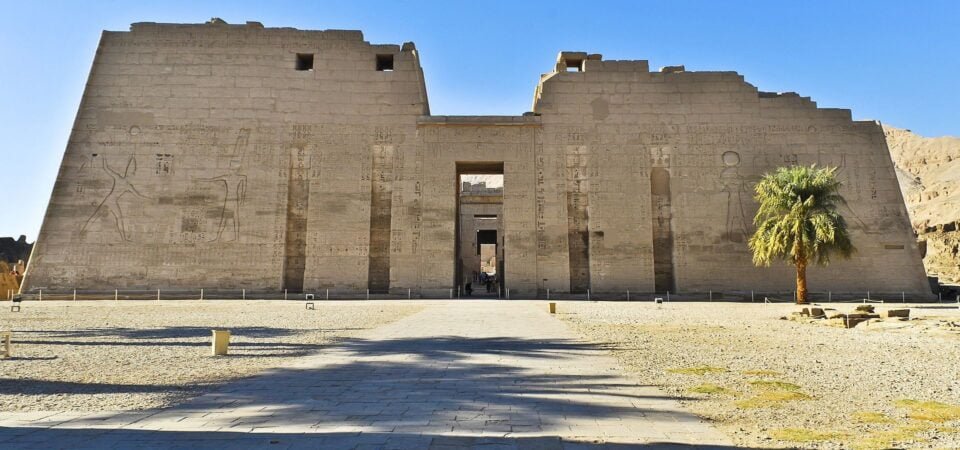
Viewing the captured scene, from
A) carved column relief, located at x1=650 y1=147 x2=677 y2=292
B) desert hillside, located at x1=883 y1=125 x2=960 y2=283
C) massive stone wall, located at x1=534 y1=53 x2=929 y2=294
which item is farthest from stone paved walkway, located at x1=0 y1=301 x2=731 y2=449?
desert hillside, located at x1=883 y1=125 x2=960 y2=283

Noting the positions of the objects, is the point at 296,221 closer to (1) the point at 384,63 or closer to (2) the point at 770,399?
(1) the point at 384,63

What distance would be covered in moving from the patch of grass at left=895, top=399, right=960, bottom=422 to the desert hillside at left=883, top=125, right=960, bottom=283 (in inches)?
1741

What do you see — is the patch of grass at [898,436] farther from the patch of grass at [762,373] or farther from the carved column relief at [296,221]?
the carved column relief at [296,221]

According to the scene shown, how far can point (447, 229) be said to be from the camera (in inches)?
1058

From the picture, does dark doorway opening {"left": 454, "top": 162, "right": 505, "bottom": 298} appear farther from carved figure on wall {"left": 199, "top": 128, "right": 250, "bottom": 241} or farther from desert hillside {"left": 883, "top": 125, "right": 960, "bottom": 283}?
desert hillside {"left": 883, "top": 125, "right": 960, "bottom": 283}

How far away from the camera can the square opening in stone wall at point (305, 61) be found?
28.7m

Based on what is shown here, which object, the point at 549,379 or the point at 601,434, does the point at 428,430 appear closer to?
the point at 601,434

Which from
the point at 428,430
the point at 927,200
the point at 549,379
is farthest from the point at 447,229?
the point at 927,200

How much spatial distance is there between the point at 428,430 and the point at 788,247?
22.7 meters

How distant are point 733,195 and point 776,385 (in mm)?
23685

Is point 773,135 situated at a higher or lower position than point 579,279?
higher

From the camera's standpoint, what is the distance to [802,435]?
3.91 m

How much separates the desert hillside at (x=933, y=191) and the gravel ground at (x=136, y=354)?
151 feet

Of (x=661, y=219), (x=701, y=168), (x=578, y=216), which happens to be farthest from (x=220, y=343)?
(x=701, y=168)
